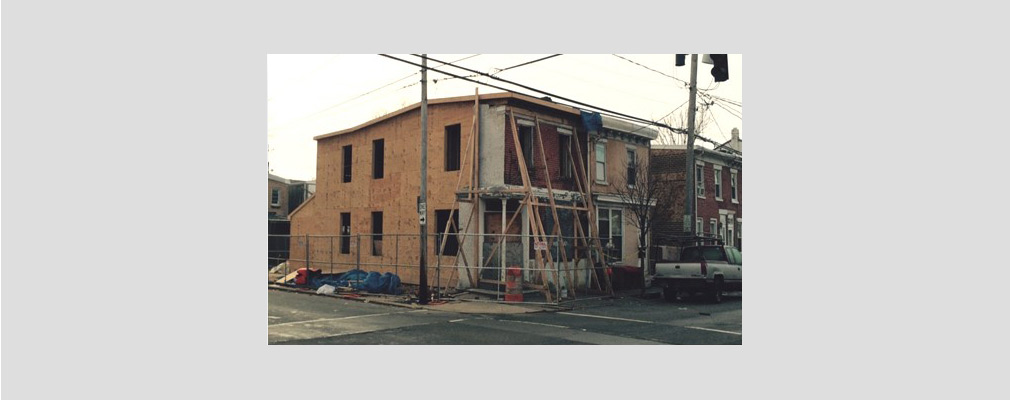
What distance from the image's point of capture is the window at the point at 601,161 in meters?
23.7

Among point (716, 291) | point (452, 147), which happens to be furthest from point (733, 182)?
point (452, 147)

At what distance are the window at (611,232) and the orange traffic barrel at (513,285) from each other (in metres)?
5.32

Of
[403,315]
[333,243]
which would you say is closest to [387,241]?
[333,243]

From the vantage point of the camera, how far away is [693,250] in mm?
19703

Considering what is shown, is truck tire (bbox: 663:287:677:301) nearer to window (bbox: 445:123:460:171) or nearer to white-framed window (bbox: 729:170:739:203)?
window (bbox: 445:123:460:171)

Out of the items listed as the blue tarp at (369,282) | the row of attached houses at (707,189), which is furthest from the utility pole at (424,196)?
the row of attached houses at (707,189)

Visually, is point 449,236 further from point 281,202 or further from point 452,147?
point 281,202

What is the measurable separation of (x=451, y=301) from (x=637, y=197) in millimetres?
8444

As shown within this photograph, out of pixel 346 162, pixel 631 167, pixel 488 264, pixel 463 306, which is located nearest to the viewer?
pixel 463 306

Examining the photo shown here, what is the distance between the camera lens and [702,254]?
19.6 metres

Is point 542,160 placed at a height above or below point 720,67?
below

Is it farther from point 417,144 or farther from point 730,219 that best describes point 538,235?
point 730,219

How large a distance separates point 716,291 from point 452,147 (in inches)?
338

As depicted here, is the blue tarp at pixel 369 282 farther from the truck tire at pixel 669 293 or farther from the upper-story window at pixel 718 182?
the upper-story window at pixel 718 182
